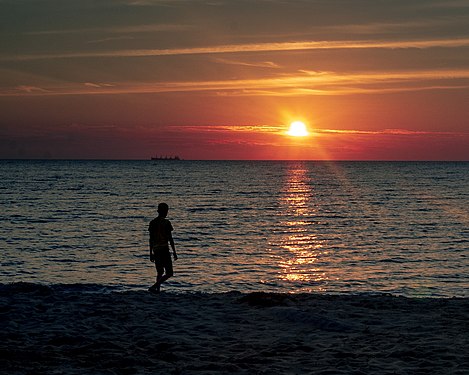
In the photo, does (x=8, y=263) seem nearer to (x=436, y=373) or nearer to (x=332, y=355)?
(x=332, y=355)

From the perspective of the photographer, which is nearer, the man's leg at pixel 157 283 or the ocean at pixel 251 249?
the man's leg at pixel 157 283

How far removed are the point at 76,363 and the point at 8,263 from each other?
17.5 metres

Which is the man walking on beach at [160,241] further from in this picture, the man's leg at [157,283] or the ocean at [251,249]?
the ocean at [251,249]

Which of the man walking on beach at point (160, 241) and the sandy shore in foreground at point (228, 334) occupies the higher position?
the man walking on beach at point (160, 241)

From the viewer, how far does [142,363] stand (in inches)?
384

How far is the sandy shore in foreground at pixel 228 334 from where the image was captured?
9.62 m

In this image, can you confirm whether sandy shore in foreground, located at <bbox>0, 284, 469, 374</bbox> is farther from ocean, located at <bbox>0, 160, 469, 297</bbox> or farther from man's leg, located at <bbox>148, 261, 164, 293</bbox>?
ocean, located at <bbox>0, 160, 469, 297</bbox>

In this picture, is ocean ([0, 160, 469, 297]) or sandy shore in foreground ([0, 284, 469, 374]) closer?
sandy shore in foreground ([0, 284, 469, 374])

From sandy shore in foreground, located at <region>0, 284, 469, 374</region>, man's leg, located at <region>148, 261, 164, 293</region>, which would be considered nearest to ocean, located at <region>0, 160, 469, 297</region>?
man's leg, located at <region>148, 261, 164, 293</region>

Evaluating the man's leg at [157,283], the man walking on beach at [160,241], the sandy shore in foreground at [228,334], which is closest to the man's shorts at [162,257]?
the man walking on beach at [160,241]

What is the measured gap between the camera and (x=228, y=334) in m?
11.7

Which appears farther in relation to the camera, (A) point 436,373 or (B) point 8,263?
(B) point 8,263

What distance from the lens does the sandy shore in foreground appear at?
9625mm

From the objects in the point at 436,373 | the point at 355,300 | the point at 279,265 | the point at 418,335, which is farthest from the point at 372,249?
the point at 436,373
